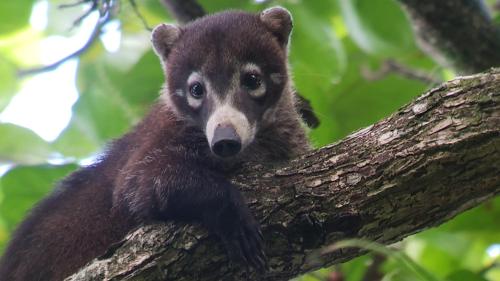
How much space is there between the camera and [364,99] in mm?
6109

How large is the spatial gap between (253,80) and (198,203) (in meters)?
1.11

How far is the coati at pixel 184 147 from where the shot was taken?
471cm

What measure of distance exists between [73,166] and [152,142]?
3.00ft

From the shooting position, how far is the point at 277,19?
5.77 m

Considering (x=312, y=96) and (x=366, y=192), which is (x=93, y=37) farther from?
(x=366, y=192)

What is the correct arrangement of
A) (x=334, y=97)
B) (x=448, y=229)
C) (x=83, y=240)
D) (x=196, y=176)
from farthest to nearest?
(x=334, y=97) → (x=448, y=229) → (x=83, y=240) → (x=196, y=176)

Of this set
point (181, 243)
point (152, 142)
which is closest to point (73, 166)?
point (152, 142)

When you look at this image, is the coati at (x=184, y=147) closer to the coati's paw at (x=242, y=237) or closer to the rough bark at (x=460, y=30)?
the coati's paw at (x=242, y=237)

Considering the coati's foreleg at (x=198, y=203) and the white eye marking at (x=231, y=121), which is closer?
the coati's foreleg at (x=198, y=203)

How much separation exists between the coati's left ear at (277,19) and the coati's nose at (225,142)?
135cm

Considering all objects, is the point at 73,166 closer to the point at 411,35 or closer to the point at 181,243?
the point at 181,243

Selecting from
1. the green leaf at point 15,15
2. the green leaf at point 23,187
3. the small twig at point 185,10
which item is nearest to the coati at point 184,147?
the green leaf at point 23,187

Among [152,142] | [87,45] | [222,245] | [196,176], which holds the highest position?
[87,45]

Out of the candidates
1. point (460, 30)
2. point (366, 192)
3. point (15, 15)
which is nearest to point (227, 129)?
point (366, 192)
